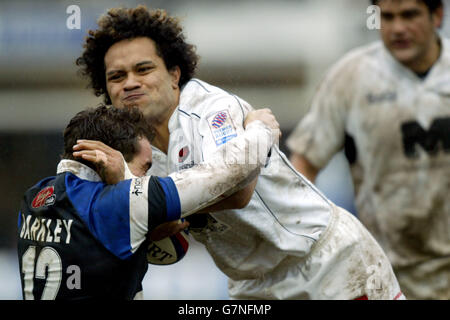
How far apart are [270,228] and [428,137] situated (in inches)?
76.7

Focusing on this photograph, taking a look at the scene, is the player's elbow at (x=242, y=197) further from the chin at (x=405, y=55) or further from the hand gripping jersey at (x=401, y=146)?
the chin at (x=405, y=55)

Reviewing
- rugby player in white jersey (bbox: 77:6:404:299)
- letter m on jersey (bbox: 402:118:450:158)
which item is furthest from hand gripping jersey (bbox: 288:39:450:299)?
rugby player in white jersey (bbox: 77:6:404:299)

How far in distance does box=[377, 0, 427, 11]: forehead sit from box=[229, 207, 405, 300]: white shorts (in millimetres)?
1692

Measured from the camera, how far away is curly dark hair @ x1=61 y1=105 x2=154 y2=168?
106 inches

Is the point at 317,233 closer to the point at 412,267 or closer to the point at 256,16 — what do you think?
the point at 412,267

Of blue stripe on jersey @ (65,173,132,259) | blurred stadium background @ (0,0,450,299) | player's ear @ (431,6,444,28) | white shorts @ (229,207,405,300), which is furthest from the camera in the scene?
blurred stadium background @ (0,0,450,299)

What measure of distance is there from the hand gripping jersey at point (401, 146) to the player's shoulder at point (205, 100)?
1.71m

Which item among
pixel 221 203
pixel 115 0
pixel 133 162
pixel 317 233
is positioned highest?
pixel 115 0

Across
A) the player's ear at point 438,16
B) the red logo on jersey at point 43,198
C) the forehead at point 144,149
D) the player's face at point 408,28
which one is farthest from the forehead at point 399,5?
the red logo on jersey at point 43,198

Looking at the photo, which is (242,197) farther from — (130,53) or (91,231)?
(130,53)

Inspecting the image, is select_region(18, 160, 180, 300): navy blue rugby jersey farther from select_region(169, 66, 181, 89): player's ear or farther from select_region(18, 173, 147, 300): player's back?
select_region(169, 66, 181, 89): player's ear

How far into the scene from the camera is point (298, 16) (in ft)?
23.5
